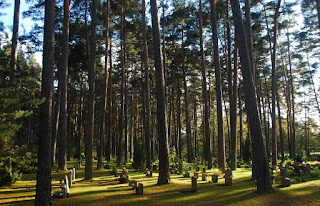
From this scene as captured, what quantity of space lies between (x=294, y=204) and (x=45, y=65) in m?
9.01

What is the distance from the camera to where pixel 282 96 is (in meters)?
36.0

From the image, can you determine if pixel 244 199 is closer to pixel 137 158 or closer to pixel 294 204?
pixel 294 204

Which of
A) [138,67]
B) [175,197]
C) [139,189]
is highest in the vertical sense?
[138,67]

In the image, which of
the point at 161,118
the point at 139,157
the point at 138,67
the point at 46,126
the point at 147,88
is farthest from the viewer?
the point at 138,67

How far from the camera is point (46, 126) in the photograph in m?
7.12

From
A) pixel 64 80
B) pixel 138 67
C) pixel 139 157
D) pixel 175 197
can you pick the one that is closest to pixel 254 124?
pixel 175 197

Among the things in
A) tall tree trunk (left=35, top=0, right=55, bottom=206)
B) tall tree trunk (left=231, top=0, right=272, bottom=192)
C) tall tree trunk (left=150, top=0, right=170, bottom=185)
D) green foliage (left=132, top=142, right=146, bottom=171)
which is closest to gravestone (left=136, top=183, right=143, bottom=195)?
tall tree trunk (left=150, top=0, right=170, bottom=185)

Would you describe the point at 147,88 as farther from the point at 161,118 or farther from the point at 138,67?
the point at 138,67

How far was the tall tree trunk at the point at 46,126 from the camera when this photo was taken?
22.4ft

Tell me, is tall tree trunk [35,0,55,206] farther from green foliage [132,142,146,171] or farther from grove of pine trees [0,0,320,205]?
green foliage [132,142,146,171]

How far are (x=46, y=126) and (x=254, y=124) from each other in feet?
24.4

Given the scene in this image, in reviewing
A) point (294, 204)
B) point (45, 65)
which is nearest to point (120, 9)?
point (45, 65)

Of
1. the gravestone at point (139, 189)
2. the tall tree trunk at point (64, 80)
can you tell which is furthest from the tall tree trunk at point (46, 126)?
the tall tree trunk at point (64, 80)

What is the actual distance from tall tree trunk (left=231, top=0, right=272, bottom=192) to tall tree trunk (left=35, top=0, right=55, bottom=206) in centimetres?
717
